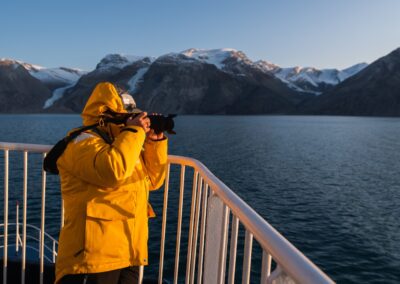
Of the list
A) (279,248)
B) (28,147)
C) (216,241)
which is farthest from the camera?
(28,147)

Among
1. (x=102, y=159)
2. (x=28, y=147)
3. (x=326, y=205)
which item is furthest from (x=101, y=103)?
(x=326, y=205)

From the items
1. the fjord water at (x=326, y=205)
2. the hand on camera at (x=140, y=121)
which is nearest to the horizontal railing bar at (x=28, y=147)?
the hand on camera at (x=140, y=121)

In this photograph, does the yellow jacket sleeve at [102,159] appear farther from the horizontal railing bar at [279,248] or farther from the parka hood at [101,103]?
the horizontal railing bar at [279,248]

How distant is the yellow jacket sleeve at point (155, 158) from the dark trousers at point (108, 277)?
2.66 feet

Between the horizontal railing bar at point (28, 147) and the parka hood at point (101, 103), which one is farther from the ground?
the parka hood at point (101, 103)

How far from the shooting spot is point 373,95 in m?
180

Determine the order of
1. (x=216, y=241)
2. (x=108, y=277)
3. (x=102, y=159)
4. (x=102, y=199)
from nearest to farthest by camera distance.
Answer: (x=102, y=159) < (x=102, y=199) < (x=108, y=277) < (x=216, y=241)

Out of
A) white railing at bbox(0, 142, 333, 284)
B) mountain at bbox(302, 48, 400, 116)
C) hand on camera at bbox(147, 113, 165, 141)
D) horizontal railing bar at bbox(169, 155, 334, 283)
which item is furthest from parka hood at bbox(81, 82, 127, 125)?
mountain at bbox(302, 48, 400, 116)

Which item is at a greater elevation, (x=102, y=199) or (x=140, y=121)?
(x=140, y=121)

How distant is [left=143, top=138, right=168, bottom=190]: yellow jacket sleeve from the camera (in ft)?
10.2

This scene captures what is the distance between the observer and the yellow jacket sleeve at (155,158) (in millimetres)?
3123

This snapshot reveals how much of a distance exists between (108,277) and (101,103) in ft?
4.16

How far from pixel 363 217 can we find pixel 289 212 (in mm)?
3441

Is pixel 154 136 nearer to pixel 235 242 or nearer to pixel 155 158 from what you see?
pixel 155 158
